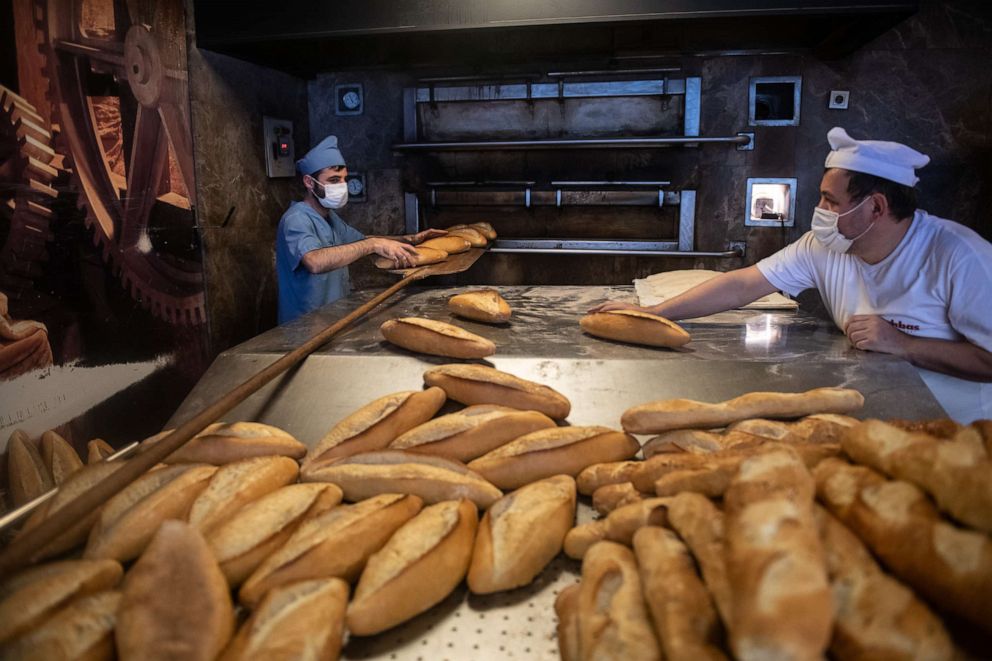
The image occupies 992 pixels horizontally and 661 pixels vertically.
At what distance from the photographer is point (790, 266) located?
2.81 m

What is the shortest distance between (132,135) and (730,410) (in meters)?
3.31

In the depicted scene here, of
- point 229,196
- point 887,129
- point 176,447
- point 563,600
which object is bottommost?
point 563,600

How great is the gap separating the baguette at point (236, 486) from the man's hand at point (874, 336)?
1694 mm

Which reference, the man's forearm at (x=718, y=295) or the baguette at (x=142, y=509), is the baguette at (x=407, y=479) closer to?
the baguette at (x=142, y=509)

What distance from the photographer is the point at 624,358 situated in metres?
1.76

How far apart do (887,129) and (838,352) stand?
3231 mm

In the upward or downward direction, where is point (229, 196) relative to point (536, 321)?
upward

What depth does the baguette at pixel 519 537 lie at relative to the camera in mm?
992

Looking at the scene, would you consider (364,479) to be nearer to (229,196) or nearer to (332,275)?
(332,275)

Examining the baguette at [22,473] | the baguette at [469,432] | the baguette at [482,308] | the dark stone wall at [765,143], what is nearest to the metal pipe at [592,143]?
the dark stone wall at [765,143]

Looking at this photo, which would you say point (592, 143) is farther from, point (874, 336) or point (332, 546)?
point (332, 546)

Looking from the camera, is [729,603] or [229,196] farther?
[229,196]

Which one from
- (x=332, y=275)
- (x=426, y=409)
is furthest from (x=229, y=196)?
(x=426, y=409)

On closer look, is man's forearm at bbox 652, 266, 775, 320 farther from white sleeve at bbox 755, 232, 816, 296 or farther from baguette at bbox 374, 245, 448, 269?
baguette at bbox 374, 245, 448, 269
